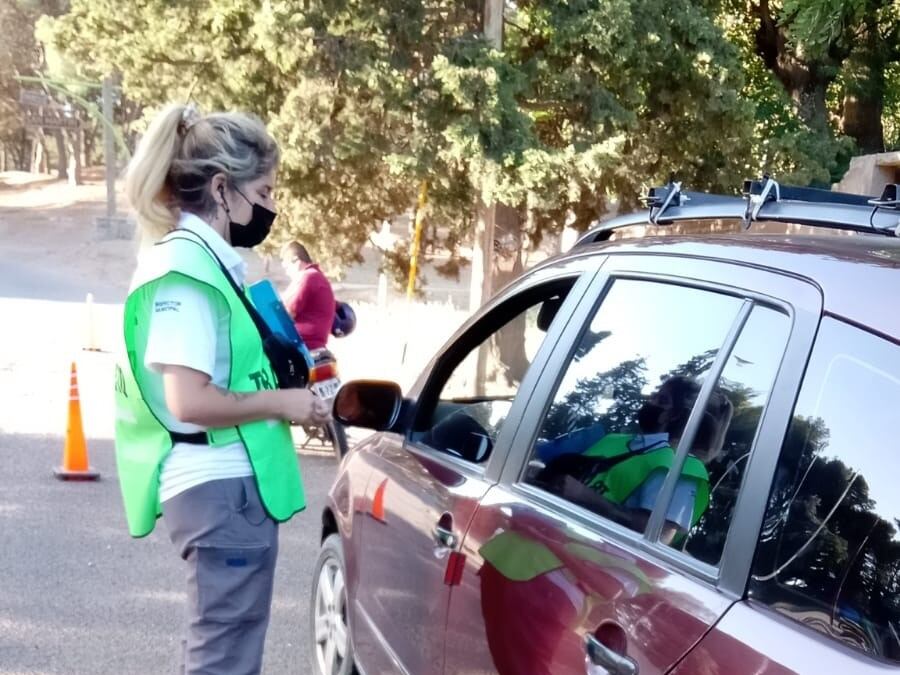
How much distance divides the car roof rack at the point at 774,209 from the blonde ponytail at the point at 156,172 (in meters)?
1.15

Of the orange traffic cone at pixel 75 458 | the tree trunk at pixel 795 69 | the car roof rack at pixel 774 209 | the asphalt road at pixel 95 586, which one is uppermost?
the tree trunk at pixel 795 69

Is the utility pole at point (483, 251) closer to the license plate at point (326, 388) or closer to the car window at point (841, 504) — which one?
the license plate at point (326, 388)

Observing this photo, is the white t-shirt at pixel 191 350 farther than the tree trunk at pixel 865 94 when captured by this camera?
No

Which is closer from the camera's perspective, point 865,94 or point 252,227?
point 252,227

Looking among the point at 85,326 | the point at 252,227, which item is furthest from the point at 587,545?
the point at 85,326

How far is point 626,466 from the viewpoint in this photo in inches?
93.4

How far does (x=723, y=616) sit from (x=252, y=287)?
1.68 meters

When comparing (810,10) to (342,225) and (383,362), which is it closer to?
(342,225)

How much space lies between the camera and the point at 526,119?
36.5 feet

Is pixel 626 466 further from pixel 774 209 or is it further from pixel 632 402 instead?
pixel 774 209

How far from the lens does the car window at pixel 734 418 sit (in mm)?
1861

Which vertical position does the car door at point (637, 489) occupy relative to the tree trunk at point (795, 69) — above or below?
below

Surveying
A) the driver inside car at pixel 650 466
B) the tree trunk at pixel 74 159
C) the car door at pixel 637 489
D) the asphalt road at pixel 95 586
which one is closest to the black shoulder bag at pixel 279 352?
the car door at pixel 637 489

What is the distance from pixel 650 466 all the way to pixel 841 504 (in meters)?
0.64
